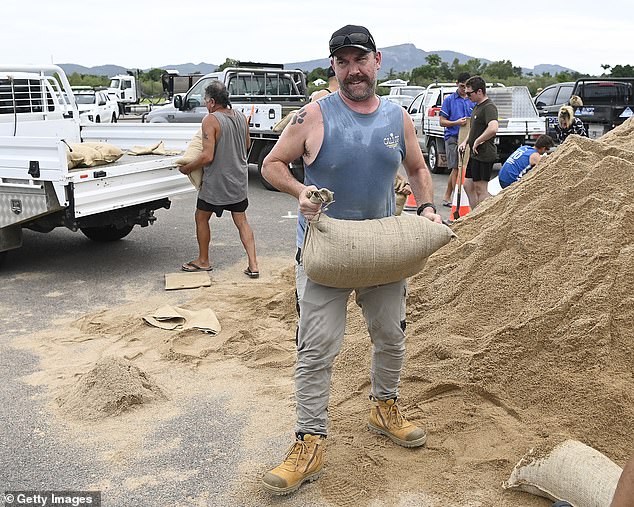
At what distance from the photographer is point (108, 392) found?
4.34 metres

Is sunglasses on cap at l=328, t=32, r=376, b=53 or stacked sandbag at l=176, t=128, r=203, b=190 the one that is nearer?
sunglasses on cap at l=328, t=32, r=376, b=53

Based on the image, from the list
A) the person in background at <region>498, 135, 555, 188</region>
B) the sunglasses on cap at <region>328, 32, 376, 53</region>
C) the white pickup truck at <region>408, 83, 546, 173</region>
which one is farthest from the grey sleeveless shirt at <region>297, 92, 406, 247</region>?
the white pickup truck at <region>408, 83, 546, 173</region>

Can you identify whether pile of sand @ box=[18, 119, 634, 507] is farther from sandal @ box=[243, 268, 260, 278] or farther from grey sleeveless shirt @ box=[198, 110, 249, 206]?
grey sleeveless shirt @ box=[198, 110, 249, 206]

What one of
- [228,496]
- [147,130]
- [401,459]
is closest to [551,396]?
[401,459]

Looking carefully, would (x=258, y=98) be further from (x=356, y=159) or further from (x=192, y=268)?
(x=356, y=159)

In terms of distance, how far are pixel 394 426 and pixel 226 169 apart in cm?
413

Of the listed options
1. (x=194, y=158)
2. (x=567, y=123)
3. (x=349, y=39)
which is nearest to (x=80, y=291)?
(x=194, y=158)

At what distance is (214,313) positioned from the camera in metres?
5.99

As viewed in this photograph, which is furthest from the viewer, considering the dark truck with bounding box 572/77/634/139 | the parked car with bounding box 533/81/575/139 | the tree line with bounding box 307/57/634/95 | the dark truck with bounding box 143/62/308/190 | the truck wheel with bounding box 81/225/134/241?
the tree line with bounding box 307/57/634/95

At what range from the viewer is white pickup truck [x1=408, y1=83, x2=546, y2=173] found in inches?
537

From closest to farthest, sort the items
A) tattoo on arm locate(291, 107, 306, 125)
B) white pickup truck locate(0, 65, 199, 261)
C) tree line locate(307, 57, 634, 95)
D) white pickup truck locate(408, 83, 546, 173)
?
tattoo on arm locate(291, 107, 306, 125)
white pickup truck locate(0, 65, 199, 261)
white pickup truck locate(408, 83, 546, 173)
tree line locate(307, 57, 634, 95)

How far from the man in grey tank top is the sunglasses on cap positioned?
13.5 ft

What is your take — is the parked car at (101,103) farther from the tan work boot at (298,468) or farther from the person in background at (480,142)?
the tan work boot at (298,468)

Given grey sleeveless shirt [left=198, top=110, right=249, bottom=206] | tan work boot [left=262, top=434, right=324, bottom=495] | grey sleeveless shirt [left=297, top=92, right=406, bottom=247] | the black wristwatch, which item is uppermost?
grey sleeveless shirt [left=297, top=92, right=406, bottom=247]
